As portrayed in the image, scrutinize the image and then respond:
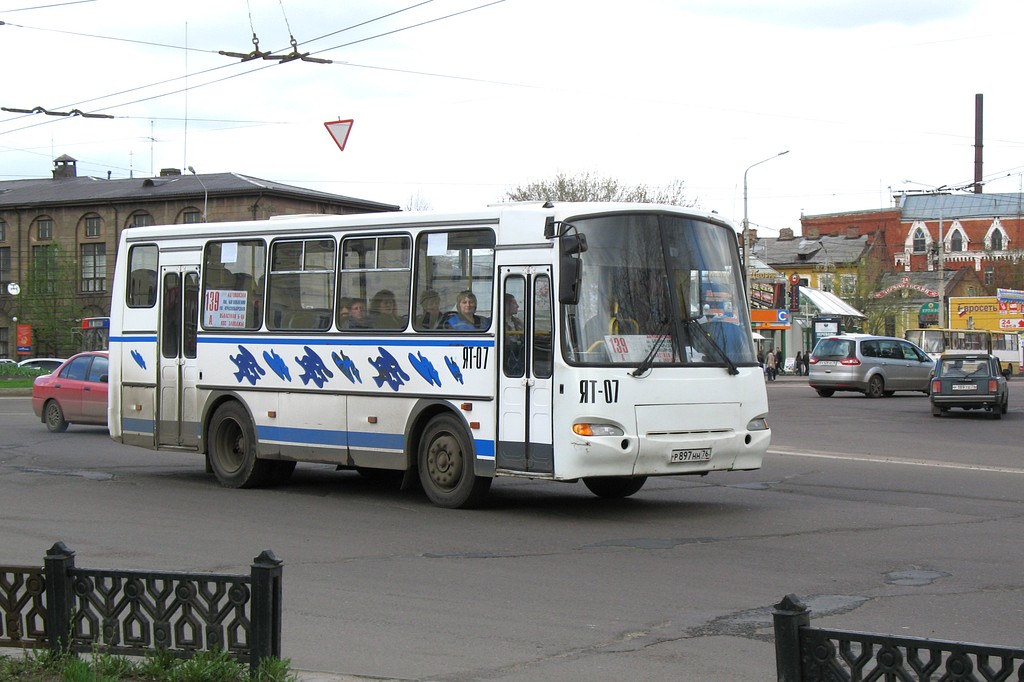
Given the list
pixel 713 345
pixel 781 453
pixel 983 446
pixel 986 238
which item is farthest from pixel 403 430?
pixel 986 238

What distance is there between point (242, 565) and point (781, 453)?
12036mm

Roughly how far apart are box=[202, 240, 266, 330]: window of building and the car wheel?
10499mm

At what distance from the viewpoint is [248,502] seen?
557 inches

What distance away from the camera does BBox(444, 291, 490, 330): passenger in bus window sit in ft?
42.5

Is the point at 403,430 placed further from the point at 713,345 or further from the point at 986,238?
the point at 986,238

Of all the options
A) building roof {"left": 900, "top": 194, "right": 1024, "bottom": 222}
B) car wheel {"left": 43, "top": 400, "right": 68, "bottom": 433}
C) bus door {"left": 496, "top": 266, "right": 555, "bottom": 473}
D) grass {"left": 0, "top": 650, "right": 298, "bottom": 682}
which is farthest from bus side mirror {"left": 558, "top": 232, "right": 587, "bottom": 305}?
building roof {"left": 900, "top": 194, "right": 1024, "bottom": 222}

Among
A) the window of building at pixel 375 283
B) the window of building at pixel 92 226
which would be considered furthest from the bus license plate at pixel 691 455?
the window of building at pixel 92 226

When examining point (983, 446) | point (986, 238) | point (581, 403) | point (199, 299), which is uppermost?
point (986, 238)

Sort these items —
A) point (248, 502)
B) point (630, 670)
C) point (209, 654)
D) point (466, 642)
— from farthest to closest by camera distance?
point (248, 502) < point (466, 642) < point (630, 670) < point (209, 654)

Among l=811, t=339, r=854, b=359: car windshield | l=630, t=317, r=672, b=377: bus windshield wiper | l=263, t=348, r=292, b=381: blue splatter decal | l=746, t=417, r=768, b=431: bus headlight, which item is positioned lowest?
l=746, t=417, r=768, b=431: bus headlight

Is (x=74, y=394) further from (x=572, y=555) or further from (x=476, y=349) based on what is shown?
(x=572, y=555)

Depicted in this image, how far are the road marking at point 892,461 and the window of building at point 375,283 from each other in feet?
27.9

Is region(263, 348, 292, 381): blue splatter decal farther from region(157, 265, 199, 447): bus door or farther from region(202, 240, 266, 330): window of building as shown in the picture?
region(157, 265, 199, 447): bus door

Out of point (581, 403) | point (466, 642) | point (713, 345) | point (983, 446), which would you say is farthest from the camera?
point (983, 446)
